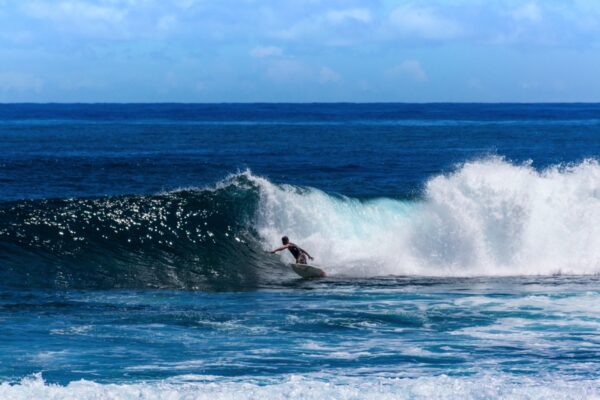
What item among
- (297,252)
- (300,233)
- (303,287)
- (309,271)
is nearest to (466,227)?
(300,233)

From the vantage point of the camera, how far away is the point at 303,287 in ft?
78.1

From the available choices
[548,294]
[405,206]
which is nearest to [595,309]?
[548,294]

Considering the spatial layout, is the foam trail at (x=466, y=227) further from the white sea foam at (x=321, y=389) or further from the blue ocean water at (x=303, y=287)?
the white sea foam at (x=321, y=389)

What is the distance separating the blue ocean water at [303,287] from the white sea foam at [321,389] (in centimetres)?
4

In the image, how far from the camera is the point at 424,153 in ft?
202

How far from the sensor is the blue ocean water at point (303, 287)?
48.3ft

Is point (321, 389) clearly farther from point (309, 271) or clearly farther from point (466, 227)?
point (466, 227)

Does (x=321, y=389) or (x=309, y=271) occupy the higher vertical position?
(x=321, y=389)

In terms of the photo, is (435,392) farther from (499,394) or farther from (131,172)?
(131,172)

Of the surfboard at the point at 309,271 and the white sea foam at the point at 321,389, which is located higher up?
the white sea foam at the point at 321,389

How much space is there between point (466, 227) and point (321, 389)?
50.5 feet

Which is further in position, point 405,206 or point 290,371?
point 405,206

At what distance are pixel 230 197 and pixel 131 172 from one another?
18411 mm

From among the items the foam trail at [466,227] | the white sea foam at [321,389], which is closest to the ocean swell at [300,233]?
the foam trail at [466,227]
